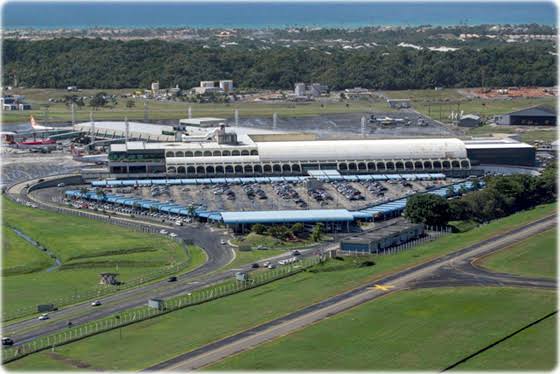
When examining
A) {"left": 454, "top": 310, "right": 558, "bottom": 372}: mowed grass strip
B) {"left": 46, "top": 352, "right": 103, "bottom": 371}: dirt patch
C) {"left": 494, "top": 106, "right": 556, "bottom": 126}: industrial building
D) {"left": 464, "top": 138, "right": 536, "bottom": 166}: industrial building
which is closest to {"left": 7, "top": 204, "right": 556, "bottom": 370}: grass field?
{"left": 46, "top": 352, "right": 103, "bottom": 371}: dirt patch

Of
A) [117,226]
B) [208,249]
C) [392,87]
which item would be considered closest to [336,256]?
[208,249]

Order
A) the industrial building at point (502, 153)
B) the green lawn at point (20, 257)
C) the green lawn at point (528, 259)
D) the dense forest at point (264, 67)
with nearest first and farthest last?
1. the green lawn at point (528, 259)
2. the green lawn at point (20, 257)
3. the industrial building at point (502, 153)
4. the dense forest at point (264, 67)

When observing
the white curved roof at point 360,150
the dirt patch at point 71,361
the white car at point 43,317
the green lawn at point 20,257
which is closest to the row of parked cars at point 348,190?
the white curved roof at point 360,150

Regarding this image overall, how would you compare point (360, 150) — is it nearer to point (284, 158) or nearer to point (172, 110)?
point (284, 158)

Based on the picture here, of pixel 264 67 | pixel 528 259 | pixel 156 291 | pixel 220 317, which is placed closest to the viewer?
pixel 220 317

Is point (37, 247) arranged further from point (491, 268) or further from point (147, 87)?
point (147, 87)

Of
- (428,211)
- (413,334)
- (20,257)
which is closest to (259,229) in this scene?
(428,211)

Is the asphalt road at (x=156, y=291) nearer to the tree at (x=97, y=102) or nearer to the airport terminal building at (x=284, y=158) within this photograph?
the airport terminal building at (x=284, y=158)
